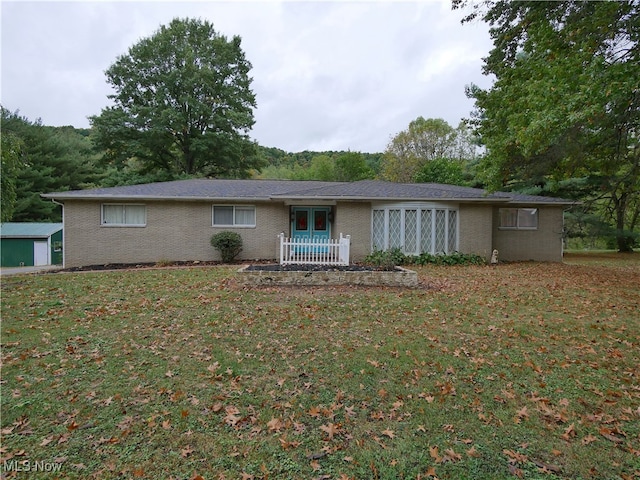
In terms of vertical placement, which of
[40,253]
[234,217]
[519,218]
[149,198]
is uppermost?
[149,198]

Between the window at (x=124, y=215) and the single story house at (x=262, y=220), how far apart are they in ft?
0.12

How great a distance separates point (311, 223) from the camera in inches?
567

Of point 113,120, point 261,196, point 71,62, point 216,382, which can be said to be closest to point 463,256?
point 261,196

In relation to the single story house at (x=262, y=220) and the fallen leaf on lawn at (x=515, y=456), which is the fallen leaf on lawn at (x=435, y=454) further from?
the single story house at (x=262, y=220)

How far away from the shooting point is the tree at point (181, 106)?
86.5ft

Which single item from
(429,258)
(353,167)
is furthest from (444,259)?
(353,167)

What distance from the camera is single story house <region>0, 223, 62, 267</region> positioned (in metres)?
17.7

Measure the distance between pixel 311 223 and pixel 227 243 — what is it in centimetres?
369

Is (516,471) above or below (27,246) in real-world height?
below

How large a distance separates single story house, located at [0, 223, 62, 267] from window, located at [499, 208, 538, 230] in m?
23.6

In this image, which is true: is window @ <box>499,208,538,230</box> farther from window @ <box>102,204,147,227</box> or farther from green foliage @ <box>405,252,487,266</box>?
window @ <box>102,204,147,227</box>

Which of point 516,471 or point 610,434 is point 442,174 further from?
point 516,471

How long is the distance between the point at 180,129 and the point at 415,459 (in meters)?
30.0

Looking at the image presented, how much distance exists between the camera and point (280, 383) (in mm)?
3604
